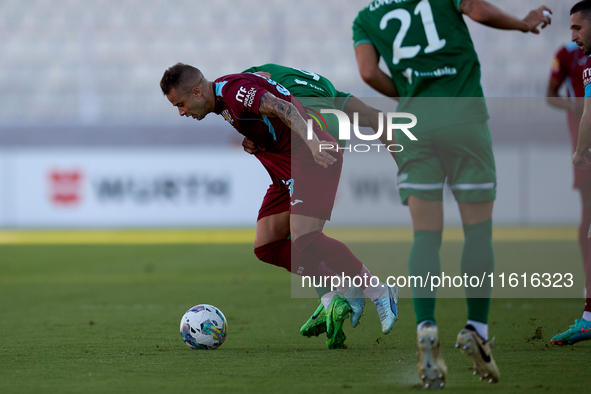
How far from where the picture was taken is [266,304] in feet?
18.9

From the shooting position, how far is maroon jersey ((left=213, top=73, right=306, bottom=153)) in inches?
137

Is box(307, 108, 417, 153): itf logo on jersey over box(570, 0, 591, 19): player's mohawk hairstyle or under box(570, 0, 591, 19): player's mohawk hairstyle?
under

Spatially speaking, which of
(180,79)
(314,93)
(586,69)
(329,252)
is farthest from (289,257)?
(586,69)

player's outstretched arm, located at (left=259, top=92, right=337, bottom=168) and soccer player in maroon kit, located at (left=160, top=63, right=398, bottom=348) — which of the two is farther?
soccer player in maroon kit, located at (left=160, top=63, right=398, bottom=348)

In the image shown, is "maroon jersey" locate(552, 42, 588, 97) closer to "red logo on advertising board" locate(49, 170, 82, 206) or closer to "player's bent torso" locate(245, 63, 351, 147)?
"player's bent torso" locate(245, 63, 351, 147)

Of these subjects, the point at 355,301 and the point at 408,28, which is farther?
the point at 355,301

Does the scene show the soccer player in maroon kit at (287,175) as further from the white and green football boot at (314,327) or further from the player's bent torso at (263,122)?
the white and green football boot at (314,327)

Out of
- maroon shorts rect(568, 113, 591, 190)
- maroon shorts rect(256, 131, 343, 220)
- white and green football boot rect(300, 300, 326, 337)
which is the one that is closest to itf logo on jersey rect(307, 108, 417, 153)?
maroon shorts rect(256, 131, 343, 220)

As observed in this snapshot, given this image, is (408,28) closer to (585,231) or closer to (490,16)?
(490,16)

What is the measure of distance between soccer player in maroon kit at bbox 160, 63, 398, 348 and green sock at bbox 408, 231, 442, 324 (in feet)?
2.59

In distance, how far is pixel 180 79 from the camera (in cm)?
369

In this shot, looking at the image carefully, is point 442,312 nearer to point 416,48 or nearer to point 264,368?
point 264,368

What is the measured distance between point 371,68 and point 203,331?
64.4 inches

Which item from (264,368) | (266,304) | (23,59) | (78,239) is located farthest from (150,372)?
(23,59)
